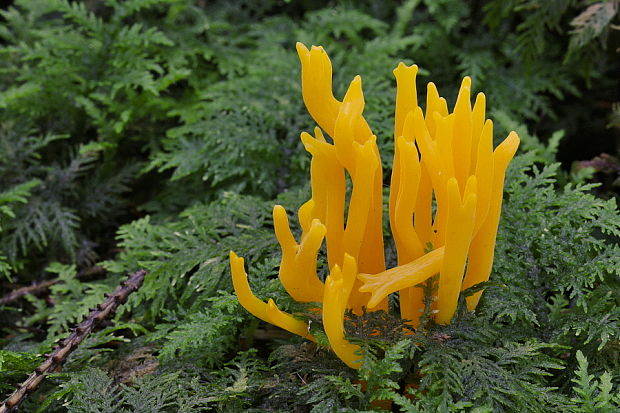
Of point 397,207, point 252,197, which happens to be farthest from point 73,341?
point 397,207

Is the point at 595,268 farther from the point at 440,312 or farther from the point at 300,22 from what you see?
the point at 300,22

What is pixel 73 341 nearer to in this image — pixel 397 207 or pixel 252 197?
pixel 252 197

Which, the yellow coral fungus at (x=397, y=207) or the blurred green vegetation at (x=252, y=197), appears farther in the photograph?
the blurred green vegetation at (x=252, y=197)

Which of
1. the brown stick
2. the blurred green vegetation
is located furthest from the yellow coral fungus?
the brown stick

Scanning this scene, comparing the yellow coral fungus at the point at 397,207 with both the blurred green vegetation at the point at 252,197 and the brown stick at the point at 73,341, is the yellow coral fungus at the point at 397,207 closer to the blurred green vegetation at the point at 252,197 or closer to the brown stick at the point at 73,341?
the blurred green vegetation at the point at 252,197

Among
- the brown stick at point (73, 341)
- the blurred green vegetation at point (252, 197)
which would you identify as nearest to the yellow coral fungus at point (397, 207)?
the blurred green vegetation at point (252, 197)

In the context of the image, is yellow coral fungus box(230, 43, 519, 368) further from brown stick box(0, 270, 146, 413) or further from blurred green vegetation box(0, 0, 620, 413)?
brown stick box(0, 270, 146, 413)

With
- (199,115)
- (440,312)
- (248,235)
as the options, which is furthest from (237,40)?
(440,312)
